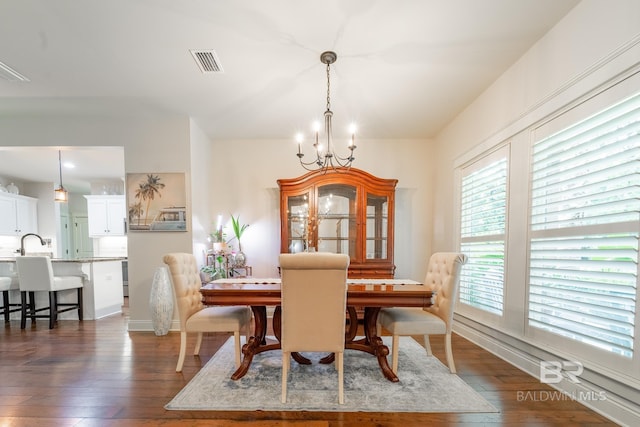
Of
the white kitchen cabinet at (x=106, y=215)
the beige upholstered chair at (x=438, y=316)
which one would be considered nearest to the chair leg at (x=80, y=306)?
the white kitchen cabinet at (x=106, y=215)

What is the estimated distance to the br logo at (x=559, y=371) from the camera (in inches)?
67.9

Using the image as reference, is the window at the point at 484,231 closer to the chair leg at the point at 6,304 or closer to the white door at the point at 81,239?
the chair leg at the point at 6,304

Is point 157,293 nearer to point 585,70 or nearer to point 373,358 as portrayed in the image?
point 373,358

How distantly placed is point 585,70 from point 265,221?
3526 mm

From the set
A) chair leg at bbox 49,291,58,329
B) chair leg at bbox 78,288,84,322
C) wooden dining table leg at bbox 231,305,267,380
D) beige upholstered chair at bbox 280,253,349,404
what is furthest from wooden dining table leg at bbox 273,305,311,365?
chair leg at bbox 78,288,84,322

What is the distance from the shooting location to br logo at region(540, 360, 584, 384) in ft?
5.65

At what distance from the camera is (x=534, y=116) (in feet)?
6.81

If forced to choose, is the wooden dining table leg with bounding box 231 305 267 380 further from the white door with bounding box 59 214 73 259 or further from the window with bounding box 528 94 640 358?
the white door with bounding box 59 214 73 259

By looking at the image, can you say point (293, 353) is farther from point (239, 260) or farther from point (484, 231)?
point (484, 231)

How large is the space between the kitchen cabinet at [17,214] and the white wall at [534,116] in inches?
322

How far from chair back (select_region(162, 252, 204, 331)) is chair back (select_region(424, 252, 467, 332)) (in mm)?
2019

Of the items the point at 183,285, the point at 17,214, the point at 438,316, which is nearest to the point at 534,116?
the point at 438,316

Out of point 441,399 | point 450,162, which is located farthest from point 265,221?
point 441,399

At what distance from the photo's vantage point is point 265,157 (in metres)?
4.00
